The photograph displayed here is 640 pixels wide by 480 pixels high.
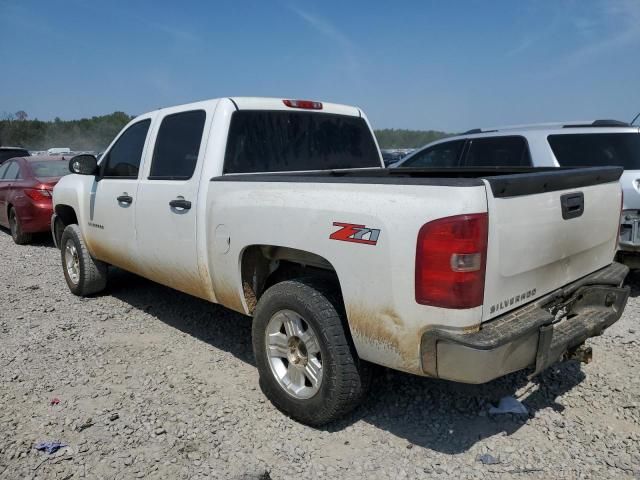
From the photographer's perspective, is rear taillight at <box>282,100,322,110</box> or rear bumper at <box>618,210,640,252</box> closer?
rear taillight at <box>282,100,322,110</box>

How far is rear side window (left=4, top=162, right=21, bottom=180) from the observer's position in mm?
9477

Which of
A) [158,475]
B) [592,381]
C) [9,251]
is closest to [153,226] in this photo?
[158,475]

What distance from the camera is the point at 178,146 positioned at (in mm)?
4160

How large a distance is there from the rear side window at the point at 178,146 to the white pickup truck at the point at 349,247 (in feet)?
0.05

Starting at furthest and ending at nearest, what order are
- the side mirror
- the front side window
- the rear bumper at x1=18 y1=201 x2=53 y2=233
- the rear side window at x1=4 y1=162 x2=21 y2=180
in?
the rear side window at x1=4 y1=162 x2=21 y2=180
the rear bumper at x1=18 y1=201 x2=53 y2=233
the side mirror
the front side window

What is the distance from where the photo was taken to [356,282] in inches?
107

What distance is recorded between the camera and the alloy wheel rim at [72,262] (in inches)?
230

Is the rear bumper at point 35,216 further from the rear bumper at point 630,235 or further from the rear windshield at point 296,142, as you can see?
the rear bumper at point 630,235

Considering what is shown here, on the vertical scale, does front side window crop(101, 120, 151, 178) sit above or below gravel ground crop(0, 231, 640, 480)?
above

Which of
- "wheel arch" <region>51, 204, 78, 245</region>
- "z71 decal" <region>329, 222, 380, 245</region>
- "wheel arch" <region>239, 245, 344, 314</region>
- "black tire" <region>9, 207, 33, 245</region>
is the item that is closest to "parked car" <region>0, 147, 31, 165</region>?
"black tire" <region>9, 207, 33, 245</region>

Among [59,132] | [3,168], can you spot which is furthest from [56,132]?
[3,168]

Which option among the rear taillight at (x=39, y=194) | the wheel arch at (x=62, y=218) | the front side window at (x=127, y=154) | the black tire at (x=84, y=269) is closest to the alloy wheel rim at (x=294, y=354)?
the front side window at (x=127, y=154)

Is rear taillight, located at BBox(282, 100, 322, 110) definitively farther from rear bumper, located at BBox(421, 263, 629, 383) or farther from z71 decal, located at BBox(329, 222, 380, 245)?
rear bumper, located at BBox(421, 263, 629, 383)

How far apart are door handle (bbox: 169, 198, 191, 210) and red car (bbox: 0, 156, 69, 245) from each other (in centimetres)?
590
